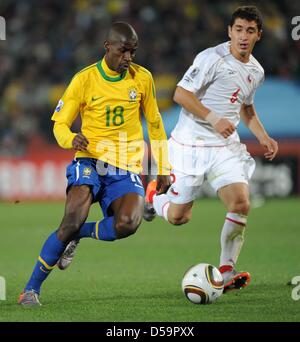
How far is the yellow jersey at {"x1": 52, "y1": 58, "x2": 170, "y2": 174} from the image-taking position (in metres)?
6.73

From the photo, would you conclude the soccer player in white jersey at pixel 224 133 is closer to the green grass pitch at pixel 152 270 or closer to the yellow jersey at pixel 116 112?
the yellow jersey at pixel 116 112

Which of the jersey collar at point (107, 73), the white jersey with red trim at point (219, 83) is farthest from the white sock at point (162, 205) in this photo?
the jersey collar at point (107, 73)

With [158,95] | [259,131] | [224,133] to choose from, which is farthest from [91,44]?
[224,133]

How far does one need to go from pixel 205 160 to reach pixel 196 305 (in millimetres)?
1679

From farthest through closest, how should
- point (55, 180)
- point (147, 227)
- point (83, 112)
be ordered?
point (55, 180) → point (147, 227) → point (83, 112)

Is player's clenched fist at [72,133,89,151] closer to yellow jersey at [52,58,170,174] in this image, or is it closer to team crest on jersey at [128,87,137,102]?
yellow jersey at [52,58,170,174]

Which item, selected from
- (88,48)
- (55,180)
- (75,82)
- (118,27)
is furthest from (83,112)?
(88,48)

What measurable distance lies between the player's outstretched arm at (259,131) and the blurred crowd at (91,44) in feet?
32.2

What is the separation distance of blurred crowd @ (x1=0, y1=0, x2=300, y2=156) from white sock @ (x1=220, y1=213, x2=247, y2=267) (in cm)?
1065

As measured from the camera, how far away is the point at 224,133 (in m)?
6.83

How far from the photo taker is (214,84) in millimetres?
7539
